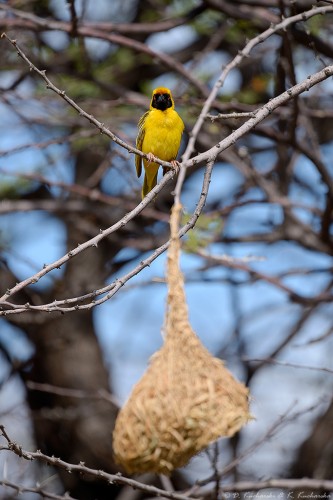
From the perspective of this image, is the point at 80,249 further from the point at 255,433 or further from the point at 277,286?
the point at 255,433

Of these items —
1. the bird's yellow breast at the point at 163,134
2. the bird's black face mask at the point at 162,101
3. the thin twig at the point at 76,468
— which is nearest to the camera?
the thin twig at the point at 76,468

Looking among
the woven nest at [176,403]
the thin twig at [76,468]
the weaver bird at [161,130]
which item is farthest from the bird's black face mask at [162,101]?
the thin twig at [76,468]

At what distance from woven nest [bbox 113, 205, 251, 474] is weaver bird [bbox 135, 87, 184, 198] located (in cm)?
174

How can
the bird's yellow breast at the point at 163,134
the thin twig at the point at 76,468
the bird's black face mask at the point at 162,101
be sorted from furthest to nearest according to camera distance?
the bird's black face mask at the point at 162,101 → the bird's yellow breast at the point at 163,134 → the thin twig at the point at 76,468

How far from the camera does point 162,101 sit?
4590mm

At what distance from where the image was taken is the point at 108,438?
267 inches

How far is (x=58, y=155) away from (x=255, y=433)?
2717mm

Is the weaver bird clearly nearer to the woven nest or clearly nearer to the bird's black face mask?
the bird's black face mask

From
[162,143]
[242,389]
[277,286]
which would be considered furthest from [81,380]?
[242,389]

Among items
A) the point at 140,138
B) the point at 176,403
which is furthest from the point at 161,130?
the point at 176,403

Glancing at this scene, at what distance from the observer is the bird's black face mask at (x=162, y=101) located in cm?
459

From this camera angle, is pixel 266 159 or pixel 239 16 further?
pixel 266 159

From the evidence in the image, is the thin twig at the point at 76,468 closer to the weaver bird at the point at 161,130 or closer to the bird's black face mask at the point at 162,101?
the weaver bird at the point at 161,130

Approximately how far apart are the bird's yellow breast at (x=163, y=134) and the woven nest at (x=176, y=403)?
179 centimetres
